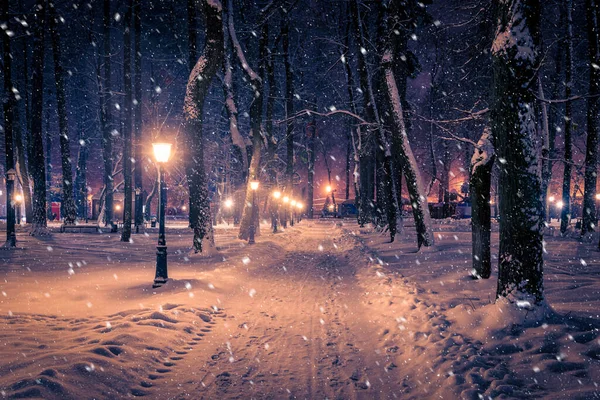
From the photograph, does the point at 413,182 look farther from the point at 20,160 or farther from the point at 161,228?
the point at 20,160

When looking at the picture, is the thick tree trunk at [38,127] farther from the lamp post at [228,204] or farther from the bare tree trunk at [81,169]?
the lamp post at [228,204]

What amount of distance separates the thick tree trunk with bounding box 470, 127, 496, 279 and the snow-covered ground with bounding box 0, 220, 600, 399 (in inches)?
21.2

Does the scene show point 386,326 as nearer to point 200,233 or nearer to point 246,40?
point 200,233

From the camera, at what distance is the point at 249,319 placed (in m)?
6.93

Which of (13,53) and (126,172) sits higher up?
Answer: (13,53)

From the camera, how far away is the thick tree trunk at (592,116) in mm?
14681

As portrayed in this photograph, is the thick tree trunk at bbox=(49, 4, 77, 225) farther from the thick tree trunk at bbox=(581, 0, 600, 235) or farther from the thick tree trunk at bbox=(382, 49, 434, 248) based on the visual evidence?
the thick tree trunk at bbox=(581, 0, 600, 235)

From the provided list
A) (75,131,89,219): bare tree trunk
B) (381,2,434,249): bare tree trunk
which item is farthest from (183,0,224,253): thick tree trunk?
(75,131,89,219): bare tree trunk

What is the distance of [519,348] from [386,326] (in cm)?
208

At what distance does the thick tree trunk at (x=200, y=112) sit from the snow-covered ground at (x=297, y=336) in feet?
10.3

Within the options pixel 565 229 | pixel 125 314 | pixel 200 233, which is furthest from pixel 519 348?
pixel 565 229

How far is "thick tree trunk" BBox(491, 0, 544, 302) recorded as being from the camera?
5527mm

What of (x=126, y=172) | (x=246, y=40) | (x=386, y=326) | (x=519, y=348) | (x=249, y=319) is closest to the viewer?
(x=519, y=348)

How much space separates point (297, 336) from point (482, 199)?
17.8 ft
